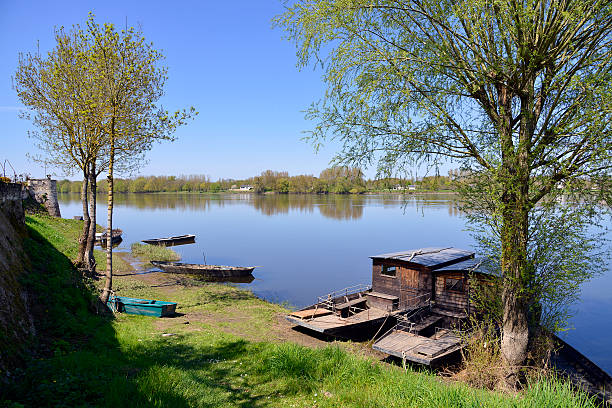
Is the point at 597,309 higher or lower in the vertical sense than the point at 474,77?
lower

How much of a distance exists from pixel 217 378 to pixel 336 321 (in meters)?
9.13

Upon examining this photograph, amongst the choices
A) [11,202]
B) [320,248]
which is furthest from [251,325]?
[320,248]

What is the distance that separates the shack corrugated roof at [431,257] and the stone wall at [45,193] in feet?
138

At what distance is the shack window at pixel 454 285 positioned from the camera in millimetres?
16594

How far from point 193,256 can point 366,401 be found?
3653cm

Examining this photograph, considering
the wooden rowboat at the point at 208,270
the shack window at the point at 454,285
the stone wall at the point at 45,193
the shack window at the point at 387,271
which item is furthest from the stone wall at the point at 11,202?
the stone wall at the point at 45,193

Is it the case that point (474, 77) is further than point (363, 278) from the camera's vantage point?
No

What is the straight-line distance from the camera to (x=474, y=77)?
26.6 ft

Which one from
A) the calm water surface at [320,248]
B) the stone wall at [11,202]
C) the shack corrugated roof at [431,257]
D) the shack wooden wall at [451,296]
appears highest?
the stone wall at [11,202]

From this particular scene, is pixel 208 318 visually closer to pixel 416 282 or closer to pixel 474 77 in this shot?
pixel 416 282

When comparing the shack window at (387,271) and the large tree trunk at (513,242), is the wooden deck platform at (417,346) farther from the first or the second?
the shack window at (387,271)

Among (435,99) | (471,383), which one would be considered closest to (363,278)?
(471,383)

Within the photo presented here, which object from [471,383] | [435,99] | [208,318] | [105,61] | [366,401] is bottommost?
[208,318]

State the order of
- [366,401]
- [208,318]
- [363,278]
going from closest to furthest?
[366,401], [208,318], [363,278]
